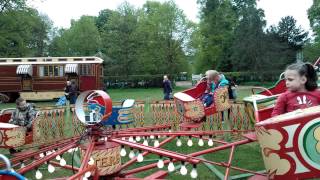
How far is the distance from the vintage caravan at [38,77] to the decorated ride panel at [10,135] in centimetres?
1931

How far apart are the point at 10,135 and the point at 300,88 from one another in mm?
4371

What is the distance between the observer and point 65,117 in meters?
10.7

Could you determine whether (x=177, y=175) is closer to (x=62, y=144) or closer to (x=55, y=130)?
(x=62, y=144)

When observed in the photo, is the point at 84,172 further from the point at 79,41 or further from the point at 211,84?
the point at 79,41

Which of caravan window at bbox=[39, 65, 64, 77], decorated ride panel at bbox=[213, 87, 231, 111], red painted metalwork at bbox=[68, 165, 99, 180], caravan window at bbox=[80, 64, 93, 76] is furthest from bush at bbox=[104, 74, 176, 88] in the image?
red painted metalwork at bbox=[68, 165, 99, 180]

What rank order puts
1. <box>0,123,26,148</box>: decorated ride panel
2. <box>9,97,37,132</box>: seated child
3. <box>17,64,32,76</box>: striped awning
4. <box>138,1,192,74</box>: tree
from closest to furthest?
<box>0,123,26,148</box>: decorated ride panel < <box>9,97,37,132</box>: seated child < <box>17,64,32,76</box>: striped awning < <box>138,1,192,74</box>: tree

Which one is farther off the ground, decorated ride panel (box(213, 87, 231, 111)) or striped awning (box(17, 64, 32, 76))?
striped awning (box(17, 64, 32, 76))

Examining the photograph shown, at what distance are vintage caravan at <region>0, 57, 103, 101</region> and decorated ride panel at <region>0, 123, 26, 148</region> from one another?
63.3 ft

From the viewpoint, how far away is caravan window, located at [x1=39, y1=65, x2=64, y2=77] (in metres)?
25.6

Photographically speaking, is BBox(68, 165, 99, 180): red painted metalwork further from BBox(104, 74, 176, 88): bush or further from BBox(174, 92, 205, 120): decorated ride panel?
BBox(104, 74, 176, 88): bush

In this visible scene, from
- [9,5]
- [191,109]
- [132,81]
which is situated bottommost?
[132,81]

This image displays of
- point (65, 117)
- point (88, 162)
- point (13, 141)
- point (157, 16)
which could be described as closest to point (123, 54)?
point (157, 16)

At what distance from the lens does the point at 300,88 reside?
418cm

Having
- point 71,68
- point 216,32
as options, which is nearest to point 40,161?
point 71,68
